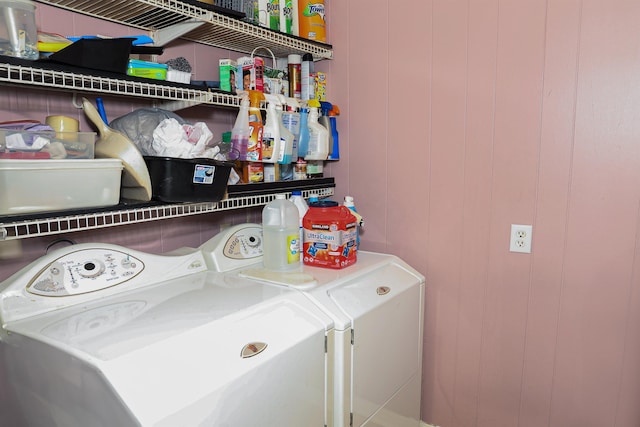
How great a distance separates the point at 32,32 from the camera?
1125mm

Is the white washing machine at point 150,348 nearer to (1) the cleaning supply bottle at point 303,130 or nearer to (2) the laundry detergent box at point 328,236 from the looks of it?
(2) the laundry detergent box at point 328,236

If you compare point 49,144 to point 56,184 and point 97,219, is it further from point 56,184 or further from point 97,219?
point 97,219

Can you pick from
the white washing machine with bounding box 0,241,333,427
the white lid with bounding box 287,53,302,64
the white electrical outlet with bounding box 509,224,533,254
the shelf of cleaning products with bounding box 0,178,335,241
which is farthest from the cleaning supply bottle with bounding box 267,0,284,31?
the white electrical outlet with bounding box 509,224,533,254

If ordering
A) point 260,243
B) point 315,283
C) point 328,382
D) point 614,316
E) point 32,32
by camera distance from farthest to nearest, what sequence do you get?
point 260,243
point 614,316
point 315,283
point 328,382
point 32,32

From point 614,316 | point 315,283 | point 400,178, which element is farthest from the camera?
point 400,178

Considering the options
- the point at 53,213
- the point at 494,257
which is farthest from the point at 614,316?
the point at 53,213

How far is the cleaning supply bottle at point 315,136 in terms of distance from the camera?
79.0 inches

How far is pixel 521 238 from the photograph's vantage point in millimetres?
1835

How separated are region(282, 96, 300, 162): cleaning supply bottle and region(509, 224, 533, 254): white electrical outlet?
959 mm

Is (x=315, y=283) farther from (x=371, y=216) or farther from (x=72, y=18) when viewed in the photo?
(x=72, y=18)

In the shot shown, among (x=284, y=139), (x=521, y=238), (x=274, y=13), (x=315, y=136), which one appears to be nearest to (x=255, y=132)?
(x=284, y=139)

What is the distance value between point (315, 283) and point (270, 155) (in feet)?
1.81

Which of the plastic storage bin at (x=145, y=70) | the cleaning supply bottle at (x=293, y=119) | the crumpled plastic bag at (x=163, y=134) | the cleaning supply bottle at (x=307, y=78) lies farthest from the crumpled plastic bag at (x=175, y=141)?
the cleaning supply bottle at (x=307, y=78)

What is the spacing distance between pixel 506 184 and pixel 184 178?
1262 millimetres
